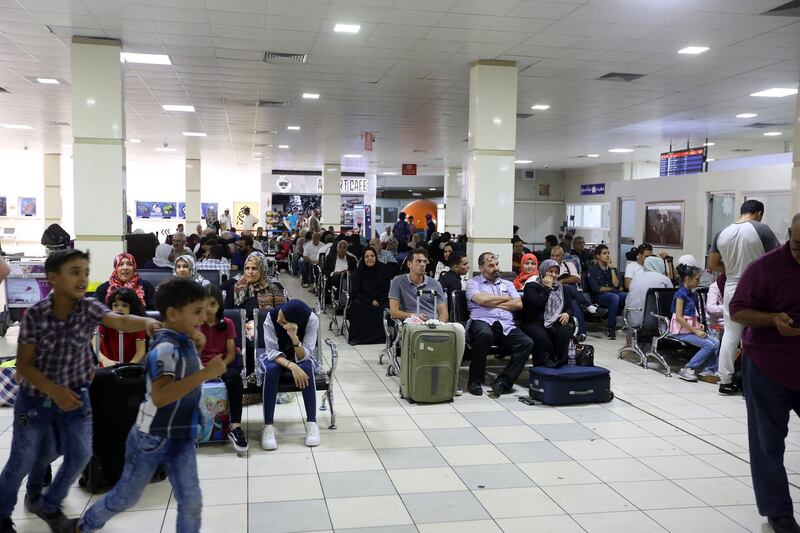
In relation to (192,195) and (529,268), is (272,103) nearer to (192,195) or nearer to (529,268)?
(529,268)

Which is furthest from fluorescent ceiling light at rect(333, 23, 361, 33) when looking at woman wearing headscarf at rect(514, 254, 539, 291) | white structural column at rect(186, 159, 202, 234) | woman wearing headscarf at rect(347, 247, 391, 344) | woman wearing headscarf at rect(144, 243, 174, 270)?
white structural column at rect(186, 159, 202, 234)

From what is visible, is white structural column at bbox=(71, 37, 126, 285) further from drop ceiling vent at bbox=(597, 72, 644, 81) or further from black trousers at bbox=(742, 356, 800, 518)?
black trousers at bbox=(742, 356, 800, 518)

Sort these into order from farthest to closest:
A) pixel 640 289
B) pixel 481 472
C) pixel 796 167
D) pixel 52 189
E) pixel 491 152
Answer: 1. pixel 52 189
2. pixel 491 152
3. pixel 796 167
4. pixel 640 289
5. pixel 481 472

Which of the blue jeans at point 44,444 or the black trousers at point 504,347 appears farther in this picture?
the black trousers at point 504,347

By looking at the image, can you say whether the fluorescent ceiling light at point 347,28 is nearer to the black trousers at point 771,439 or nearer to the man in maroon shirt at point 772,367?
the man in maroon shirt at point 772,367

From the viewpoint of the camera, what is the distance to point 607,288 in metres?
10.2

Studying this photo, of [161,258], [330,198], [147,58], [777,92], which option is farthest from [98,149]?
[330,198]

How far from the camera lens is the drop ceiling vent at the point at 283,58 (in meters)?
8.65

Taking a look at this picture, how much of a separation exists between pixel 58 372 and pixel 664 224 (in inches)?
545

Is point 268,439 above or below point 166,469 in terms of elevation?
below

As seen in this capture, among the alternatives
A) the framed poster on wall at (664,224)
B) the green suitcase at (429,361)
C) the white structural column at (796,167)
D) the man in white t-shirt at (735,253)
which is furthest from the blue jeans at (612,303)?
the framed poster on wall at (664,224)

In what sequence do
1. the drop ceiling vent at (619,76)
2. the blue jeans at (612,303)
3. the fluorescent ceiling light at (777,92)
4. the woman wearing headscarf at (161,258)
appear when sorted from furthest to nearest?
1. the fluorescent ceiling light at (777,92)
2. the blue jeans at (612,303)
3. the drop ceiling vent at (619,76)
4. the woman wearing headscarf at (161,258)

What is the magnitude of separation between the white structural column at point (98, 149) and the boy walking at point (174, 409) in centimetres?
589

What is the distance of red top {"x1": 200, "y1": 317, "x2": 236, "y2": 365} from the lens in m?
4.85
